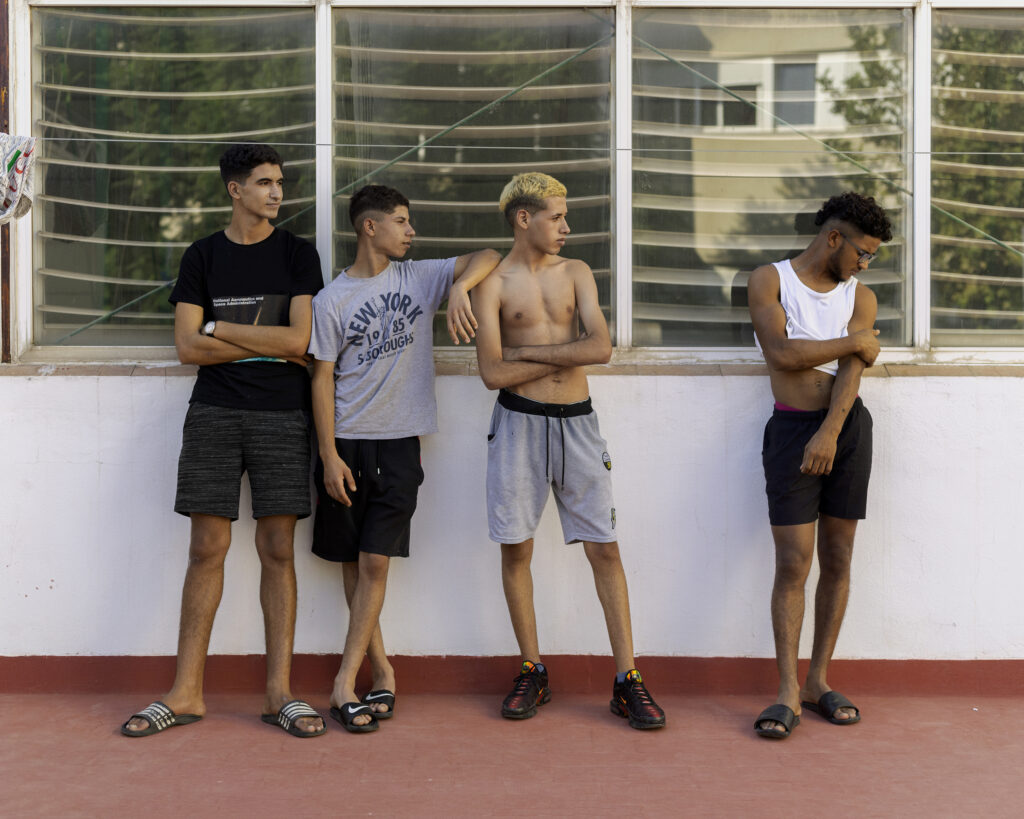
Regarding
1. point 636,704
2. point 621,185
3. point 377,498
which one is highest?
point 621,185

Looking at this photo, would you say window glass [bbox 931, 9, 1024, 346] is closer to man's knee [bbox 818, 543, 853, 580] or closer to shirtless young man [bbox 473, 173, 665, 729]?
man's knee [bbox 818, 543, 853, 580]

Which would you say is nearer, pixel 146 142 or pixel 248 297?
pixel 248 297

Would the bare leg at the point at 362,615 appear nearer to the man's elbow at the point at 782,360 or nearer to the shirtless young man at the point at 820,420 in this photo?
the shirtless young man at the point at 820,420

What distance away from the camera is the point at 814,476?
4.30 m

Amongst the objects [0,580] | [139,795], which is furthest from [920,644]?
[0,580]

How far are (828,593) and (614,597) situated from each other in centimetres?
82

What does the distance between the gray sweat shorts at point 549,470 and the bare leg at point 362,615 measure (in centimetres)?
46

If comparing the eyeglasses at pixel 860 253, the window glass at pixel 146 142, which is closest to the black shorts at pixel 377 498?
the window glass at pixel 146 142

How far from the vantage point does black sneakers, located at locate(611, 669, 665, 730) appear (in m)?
4.16

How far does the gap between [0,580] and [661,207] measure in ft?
10.2

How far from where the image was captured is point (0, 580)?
4629 millimetres

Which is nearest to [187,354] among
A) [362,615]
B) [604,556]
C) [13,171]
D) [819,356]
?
[13,171]

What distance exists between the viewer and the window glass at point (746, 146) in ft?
15.8

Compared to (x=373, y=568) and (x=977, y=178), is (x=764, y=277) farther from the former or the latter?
(x=373, y=568)
